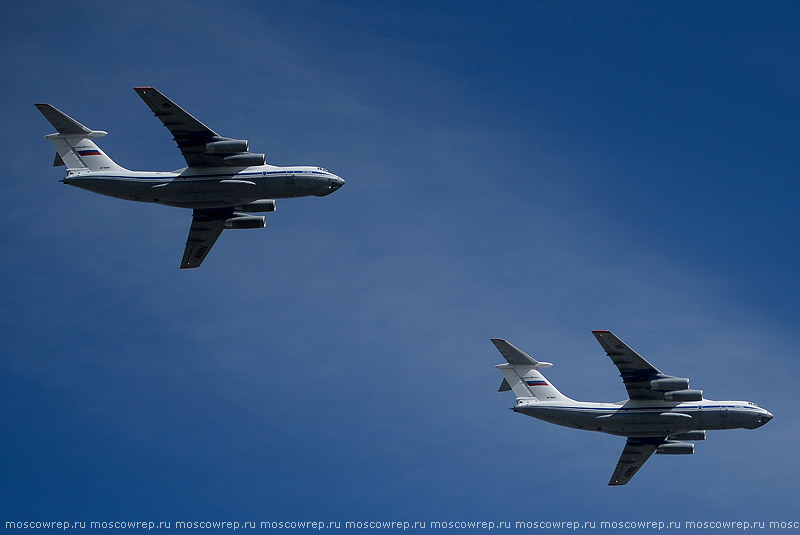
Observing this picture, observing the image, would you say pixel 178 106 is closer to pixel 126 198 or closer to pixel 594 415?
pixel 126 198

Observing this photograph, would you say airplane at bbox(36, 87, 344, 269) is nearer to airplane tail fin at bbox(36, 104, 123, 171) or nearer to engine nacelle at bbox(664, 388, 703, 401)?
airplane tail fin at bbox(36, 104, 123, 171)

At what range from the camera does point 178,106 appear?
5591cm

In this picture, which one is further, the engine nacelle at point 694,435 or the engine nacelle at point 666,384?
the engine nacelle at point 694,435

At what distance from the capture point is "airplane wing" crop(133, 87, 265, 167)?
56.3 m

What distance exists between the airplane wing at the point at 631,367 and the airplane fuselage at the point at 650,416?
483 mm

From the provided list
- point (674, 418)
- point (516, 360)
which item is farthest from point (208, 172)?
point (674, 418)

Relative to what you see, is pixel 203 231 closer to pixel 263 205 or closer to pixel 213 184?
pixel 263 205

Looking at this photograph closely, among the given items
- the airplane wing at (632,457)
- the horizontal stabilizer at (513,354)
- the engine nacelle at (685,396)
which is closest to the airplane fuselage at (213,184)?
the horizontal stabilizer at (513,354)

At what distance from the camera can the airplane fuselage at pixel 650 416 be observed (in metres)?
59.1

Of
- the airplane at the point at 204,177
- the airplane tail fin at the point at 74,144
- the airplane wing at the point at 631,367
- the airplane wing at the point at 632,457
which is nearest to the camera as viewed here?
the airplane at the point at 204,177

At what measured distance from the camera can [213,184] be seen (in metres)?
56.9

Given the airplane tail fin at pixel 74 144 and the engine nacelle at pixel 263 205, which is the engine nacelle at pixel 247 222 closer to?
the engine nacelle at pixel 263 205

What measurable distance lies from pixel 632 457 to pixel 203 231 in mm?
23642

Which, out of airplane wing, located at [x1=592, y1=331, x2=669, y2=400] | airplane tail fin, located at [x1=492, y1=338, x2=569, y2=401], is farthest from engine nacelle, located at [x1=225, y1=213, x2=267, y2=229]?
airplane wing, located at [x1=592, y1=331, x2=669, y2=400]
